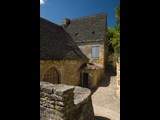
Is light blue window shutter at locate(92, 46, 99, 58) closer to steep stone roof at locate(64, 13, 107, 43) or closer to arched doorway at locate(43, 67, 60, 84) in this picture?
steep stone roof at locate(64, 13, 107, 43)

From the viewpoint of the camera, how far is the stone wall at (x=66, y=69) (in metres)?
8.16

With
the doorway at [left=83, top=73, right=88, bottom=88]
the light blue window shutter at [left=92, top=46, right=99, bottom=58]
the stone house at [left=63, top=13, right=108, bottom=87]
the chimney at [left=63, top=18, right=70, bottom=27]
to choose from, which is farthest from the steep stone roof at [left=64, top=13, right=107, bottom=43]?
the doorway at [left=83, top=73, right=88, bottom=88]

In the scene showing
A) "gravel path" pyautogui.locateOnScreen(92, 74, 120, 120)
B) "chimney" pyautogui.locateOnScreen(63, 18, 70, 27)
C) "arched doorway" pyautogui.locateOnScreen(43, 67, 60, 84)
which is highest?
"chimney" pyautogui.locateOnScreen(63, 18, 70, 27)

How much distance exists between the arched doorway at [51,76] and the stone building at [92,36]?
685 cm

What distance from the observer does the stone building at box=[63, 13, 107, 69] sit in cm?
1501

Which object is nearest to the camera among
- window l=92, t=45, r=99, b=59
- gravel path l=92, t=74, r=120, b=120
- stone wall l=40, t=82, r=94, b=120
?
stone wall l=40, t=82, r=94, b=120

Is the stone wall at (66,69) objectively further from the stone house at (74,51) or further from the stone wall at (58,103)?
the stone wall at (58,103)

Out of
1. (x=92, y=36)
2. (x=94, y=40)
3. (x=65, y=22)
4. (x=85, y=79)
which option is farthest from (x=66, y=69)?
(x=65, y=22)

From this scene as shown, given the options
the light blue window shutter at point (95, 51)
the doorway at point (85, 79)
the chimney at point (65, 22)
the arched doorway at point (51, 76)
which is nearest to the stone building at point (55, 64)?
the arched doorway at point (51, 76)
